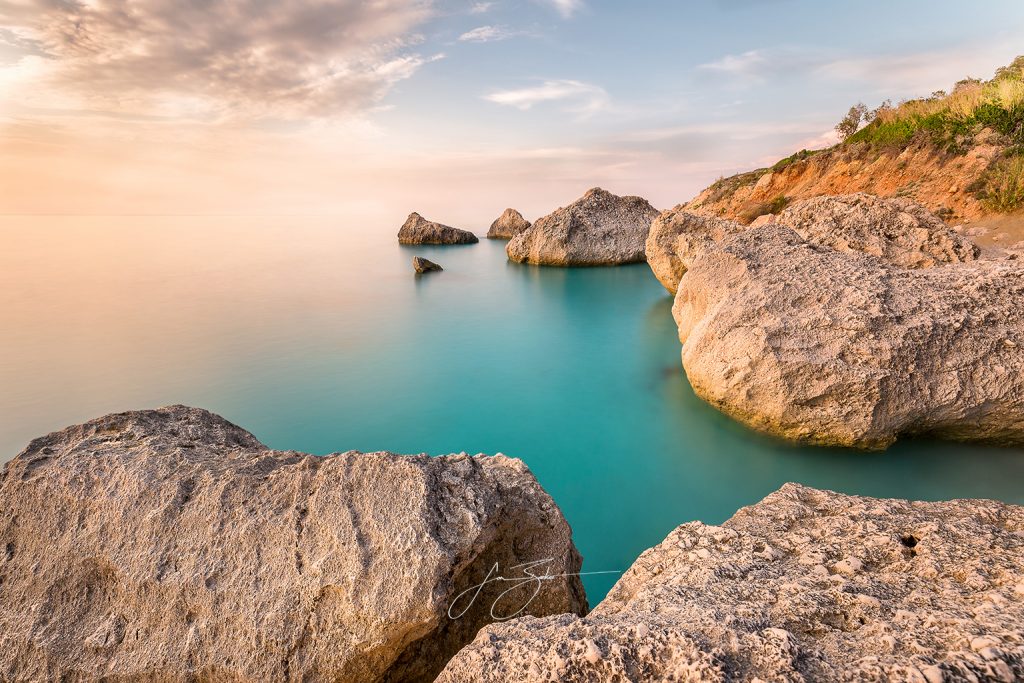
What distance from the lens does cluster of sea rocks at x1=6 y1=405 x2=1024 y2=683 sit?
1.74 m

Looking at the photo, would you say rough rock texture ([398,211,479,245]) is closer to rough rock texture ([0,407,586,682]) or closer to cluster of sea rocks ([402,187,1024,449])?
cluster of sea rocks ([402,187,1024,449])

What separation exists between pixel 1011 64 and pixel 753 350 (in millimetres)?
22450

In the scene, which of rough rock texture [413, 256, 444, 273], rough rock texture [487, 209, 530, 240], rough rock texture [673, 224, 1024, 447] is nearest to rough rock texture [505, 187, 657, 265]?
rough rock texture [413, 256, 444, 273]

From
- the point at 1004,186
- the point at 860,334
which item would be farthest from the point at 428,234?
the point at 860,334

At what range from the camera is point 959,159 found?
12.4 m

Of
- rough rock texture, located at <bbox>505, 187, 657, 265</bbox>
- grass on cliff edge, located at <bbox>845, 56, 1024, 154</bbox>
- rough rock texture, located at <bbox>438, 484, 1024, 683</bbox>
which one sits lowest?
rough rock texture, located at <bbox>438, 484, 1024, 683</bbox>

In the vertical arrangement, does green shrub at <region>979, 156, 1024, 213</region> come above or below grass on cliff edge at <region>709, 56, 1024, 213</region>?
below

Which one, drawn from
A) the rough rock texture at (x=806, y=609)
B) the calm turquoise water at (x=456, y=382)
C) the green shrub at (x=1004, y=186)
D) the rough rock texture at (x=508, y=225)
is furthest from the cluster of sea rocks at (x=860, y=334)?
the rough rock texture at (x=508, y=225)

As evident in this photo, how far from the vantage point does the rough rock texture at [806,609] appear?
1.51 m

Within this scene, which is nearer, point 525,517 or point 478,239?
point 525,517

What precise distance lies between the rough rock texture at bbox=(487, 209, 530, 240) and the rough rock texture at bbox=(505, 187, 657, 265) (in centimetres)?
796

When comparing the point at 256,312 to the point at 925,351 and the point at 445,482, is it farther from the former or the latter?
the point at 925,351

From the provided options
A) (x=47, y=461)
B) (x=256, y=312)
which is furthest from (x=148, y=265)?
(x=47, y=461)

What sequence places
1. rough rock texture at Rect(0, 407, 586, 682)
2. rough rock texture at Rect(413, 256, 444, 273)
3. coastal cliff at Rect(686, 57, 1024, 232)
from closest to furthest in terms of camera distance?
rough rock texture at Rect(0, 407, 586, 682) → coastal cliff at Rect(686, 57, 1024, 232) → rough rock texture at Rect(413, 256, 444, 273)
